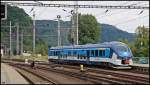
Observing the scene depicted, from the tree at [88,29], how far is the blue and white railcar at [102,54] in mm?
44155

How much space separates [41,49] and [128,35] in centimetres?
5957

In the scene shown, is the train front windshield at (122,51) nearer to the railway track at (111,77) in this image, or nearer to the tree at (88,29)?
the railway track at (111,77)

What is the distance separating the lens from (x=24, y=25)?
113688mm

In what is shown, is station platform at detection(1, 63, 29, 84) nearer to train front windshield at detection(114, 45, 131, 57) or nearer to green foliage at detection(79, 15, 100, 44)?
train front windshield at detection(114, 45, 131, 57)

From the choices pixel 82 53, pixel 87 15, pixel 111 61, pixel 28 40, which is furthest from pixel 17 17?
pixel 111 61

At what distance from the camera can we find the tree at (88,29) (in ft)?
334

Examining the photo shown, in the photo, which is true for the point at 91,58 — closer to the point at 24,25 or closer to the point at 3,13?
the point at 3,13

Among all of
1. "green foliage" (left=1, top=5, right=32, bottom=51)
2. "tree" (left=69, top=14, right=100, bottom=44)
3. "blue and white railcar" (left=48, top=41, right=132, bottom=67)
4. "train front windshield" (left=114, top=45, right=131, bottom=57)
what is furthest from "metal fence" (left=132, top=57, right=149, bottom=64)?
"tree" (left=69, top=14, right=100, bottom=44)

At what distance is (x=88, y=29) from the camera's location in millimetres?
106062

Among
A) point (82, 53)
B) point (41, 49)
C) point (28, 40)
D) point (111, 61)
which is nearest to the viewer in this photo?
point (111, 61)

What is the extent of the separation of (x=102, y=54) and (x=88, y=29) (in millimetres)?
61473

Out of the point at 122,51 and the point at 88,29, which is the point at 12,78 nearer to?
the point at 122,51

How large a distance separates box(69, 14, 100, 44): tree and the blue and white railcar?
145ft

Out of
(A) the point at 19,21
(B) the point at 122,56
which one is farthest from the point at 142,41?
(B) the point at 122,56
